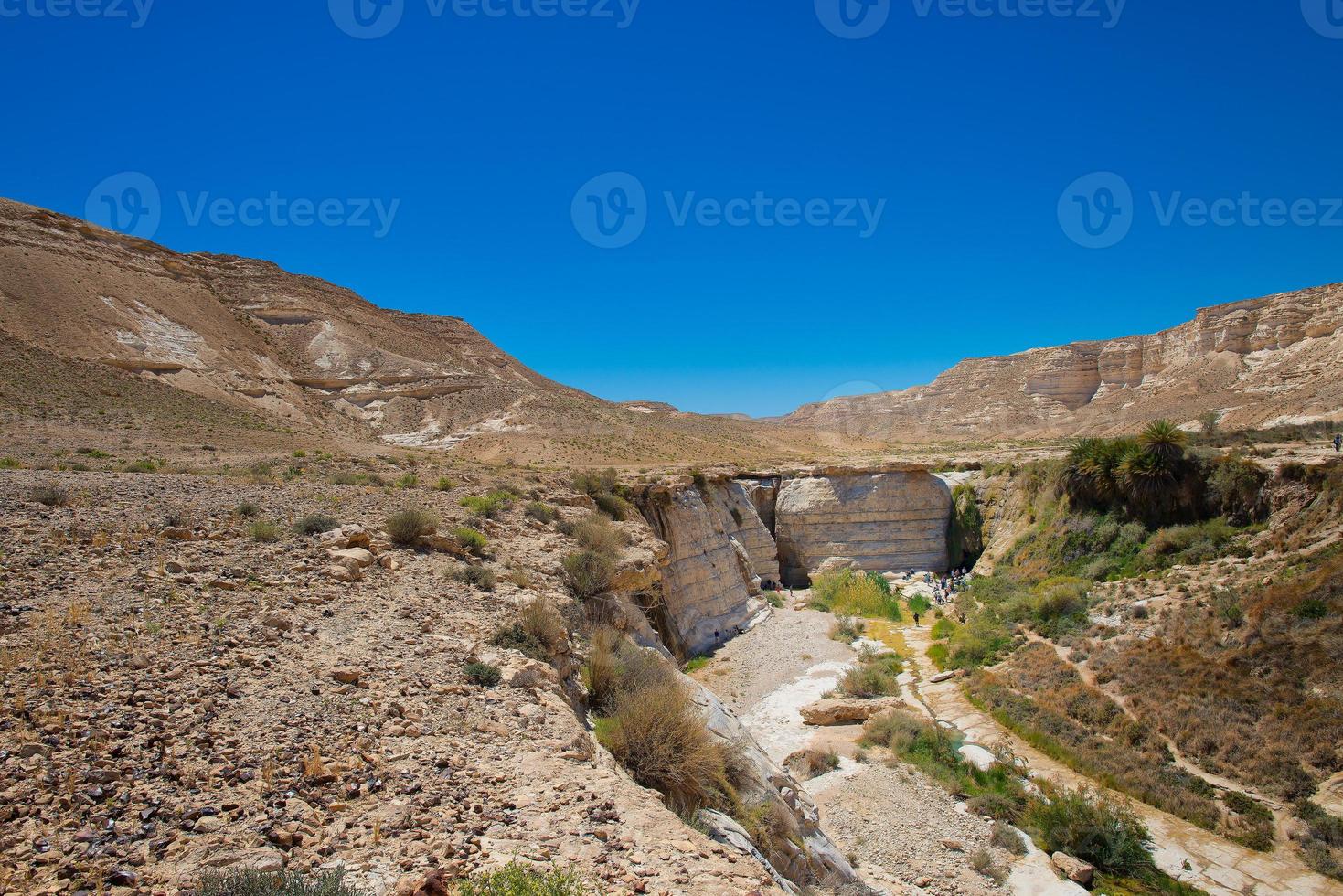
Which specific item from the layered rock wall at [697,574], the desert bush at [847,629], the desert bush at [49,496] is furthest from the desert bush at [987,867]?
the desert bush at [49,496]

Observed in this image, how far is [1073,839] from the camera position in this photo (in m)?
10.2

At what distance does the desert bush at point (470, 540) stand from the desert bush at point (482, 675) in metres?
4.50

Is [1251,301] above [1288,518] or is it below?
above

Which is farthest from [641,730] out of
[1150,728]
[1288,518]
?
[1288,518]

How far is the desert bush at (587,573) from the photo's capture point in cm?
1127

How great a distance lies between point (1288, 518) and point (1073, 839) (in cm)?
1234

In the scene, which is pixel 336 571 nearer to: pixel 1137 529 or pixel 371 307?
pixel 1137 529

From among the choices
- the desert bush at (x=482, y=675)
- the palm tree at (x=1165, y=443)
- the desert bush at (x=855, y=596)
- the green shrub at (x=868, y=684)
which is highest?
the palm tree at (x=1165, y=443)

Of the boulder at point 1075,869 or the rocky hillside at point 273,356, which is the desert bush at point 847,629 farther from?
the rocky hillside at point 273,356

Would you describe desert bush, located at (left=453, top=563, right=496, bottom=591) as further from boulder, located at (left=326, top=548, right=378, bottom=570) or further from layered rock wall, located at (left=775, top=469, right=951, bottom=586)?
layered rock wall, located at (left=775, top=469, right=951, bottom=586)

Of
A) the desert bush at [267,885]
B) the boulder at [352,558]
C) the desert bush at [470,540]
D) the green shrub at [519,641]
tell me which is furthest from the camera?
the desert bush at [470,540]

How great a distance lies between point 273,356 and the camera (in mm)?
44281

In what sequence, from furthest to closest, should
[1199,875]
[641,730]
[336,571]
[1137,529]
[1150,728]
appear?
[1137,529] → [1150,728] → [1199,875] → [336,571] → [641,730]

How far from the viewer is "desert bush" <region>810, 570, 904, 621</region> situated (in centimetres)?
2464
